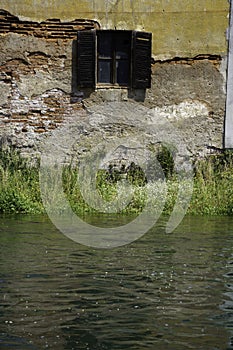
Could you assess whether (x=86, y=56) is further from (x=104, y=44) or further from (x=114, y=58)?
(x=114, y=58)

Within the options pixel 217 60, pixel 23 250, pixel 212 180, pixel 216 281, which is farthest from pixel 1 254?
pixel 217 60

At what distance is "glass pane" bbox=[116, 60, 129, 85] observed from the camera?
15461mm

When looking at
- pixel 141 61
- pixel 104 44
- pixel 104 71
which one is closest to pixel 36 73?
pixel 104 71

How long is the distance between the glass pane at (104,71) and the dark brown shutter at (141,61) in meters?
0.57

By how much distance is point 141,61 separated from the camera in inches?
597

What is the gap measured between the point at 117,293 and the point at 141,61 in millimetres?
8846

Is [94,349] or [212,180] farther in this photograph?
[212,180]

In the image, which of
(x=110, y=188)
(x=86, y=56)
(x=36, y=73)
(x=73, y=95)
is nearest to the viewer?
(x=110, y=188)

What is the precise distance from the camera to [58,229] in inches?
425

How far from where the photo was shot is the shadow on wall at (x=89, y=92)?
15.1 meters

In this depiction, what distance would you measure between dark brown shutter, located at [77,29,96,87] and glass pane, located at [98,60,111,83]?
1.34 ft

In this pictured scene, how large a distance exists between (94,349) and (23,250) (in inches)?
149

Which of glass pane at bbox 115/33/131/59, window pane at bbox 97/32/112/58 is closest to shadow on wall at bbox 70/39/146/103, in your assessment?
window pane at bbox 97/32/112/58

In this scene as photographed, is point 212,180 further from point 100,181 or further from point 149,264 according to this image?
point 149,264
